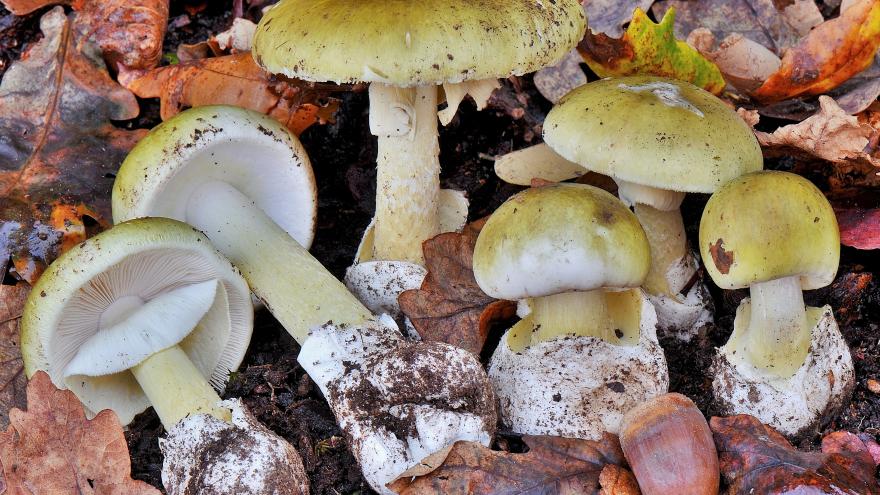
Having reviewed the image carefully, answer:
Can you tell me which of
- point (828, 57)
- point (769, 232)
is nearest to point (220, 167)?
point (769, 232)

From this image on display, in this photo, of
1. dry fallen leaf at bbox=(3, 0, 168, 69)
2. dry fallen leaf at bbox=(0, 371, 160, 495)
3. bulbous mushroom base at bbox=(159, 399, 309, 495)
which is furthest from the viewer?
dry fallen leaf at bbox=(3, 0, 168, 69)

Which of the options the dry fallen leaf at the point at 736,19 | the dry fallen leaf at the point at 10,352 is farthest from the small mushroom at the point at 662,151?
the dry fallen leaf at the point at 10,352

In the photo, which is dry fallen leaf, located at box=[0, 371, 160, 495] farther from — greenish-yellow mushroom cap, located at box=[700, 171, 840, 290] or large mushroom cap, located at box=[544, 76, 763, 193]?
greenish-yellow mushroom cap, located at box=[700, 171, 840, 290]

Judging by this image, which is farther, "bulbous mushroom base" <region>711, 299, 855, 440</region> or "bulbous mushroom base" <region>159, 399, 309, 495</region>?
"bulbous mushroom base" <region>711, 299, 855, 440</region>

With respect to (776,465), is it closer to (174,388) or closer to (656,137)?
(656,137)

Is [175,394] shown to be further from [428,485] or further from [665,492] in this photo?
[665,492]

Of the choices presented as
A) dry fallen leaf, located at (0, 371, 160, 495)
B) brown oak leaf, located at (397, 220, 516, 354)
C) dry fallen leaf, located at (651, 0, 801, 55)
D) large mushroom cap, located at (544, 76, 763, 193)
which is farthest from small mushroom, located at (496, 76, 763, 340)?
dry fallen leaf, located at (0, 371, 160, 495)
